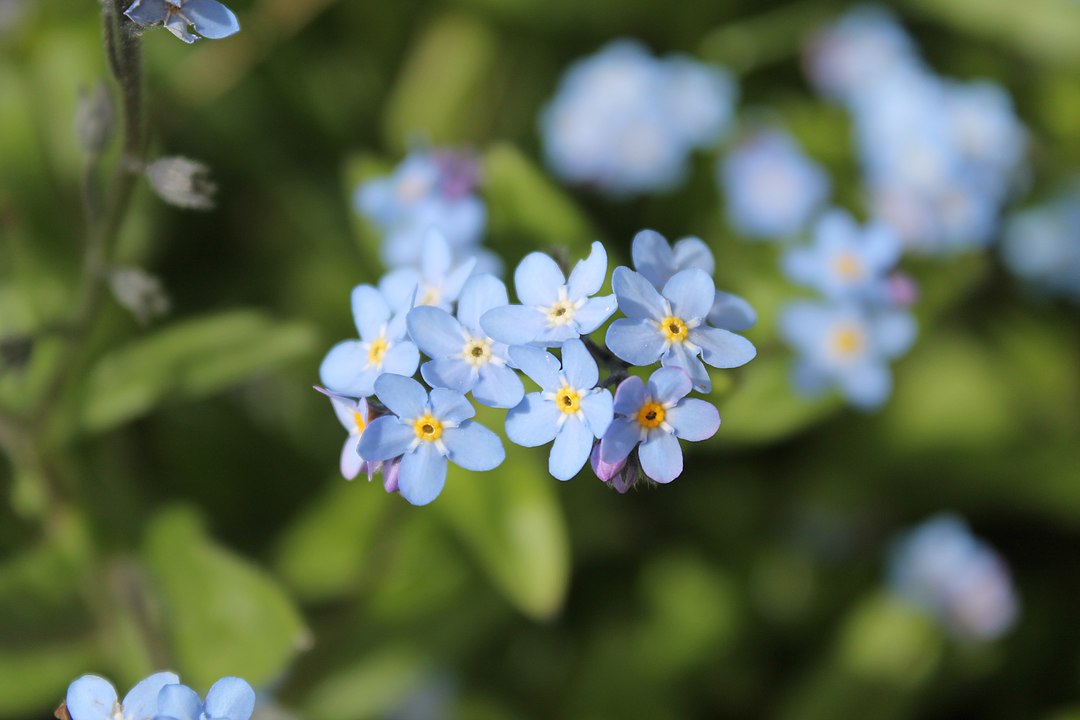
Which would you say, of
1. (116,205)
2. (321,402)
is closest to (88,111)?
(116,205)

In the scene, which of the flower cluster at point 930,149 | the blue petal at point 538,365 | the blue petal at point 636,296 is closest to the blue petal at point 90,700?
the blue petal at point 538,365

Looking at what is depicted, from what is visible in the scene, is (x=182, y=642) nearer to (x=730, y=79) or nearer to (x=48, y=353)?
(x=48, y=353)

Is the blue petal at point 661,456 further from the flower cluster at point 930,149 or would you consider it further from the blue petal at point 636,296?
the flower cluster at point 930,149

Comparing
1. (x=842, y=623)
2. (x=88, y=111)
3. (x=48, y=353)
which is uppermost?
(x=88, y=111)

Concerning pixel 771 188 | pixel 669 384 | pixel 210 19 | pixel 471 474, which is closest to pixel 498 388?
pixel 669 384

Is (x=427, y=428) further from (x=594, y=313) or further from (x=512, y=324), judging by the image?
(x=594, y=313)

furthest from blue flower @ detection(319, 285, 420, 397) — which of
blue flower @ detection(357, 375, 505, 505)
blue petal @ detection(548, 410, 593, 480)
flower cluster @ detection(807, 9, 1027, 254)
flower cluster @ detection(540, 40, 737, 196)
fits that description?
flower cluster @ detection(807, 9, 1027, 254)
